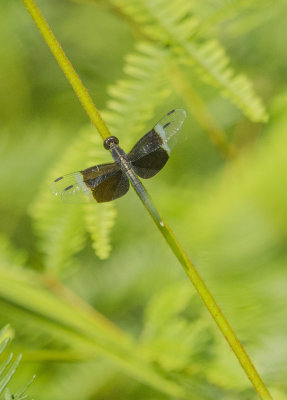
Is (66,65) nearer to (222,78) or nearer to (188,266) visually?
(188,266)

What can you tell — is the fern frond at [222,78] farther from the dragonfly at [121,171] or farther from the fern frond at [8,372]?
the fern frond at [8,372]

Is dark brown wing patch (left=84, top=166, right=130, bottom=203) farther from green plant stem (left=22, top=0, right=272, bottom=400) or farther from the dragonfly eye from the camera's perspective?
green plant stem (left=22, top=0, right=272, bottom=400)

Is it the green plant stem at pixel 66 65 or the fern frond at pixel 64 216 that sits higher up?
the fern frond at pixel 64 216

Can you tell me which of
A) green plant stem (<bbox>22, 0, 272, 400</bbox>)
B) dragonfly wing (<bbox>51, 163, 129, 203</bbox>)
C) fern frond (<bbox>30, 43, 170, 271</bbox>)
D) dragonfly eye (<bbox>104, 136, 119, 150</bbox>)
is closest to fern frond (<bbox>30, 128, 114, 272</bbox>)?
fern frond (<bbox>30, 43, 170, 271</bbox>)

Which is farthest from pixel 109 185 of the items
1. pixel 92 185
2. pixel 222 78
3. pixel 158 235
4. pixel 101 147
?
pixel 158 235

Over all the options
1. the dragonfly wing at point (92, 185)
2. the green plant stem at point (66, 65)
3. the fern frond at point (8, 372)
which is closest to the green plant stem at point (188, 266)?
the green plant stem at point (66, 65)

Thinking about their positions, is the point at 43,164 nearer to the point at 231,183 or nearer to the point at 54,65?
the point at 54,65
